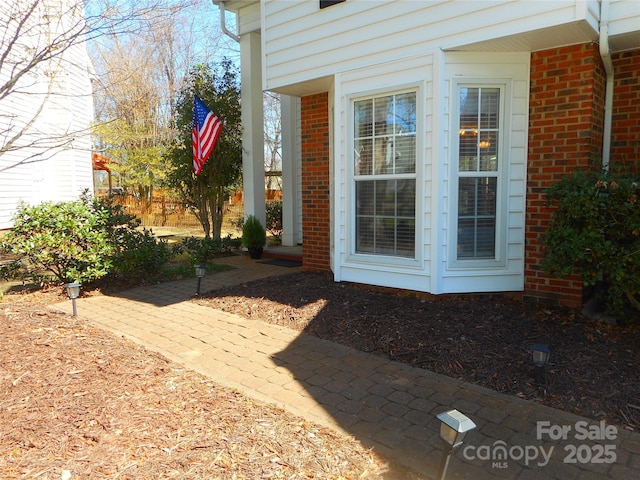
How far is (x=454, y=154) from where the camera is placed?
492 centimetres

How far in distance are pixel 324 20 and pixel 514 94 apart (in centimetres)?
256

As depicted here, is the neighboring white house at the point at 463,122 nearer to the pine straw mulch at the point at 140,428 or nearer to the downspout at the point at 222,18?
the pine straw mulch at the point at 140,428

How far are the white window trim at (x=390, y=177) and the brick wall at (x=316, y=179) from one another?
35.3 inches

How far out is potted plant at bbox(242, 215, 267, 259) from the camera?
9.10 m

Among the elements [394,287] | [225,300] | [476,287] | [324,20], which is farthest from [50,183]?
[476,287]

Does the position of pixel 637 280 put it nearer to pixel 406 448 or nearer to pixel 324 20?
pixel 406 448

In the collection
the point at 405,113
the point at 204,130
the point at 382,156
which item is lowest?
the point at 382,156

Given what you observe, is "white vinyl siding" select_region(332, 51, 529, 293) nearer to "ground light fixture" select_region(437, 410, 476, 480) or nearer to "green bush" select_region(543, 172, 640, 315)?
"green bush" select_region(543, 172, 640, 315)

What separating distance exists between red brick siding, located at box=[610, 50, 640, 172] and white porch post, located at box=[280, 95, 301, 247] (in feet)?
20.5

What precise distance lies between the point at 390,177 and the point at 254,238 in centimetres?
439

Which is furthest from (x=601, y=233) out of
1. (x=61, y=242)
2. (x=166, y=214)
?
(x=166, y=214)

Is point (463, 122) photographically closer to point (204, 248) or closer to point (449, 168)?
point (449, 168)

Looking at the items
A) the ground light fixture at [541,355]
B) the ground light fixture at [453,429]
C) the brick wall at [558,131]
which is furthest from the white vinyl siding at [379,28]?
the ground light fixture at [453,429]

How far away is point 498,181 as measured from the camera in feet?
16.3
